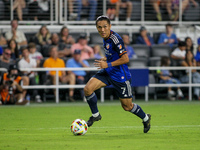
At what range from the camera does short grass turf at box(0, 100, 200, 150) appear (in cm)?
697

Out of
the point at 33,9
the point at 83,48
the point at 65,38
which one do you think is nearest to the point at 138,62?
the point at 83,48

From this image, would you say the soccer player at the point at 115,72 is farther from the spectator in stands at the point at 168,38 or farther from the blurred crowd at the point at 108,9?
the blurred crowd at the point at 108,9

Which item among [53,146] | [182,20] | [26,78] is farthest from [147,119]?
[182,20]

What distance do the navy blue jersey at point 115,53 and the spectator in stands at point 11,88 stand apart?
6.56 meters

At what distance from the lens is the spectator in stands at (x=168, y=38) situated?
18.7 meters

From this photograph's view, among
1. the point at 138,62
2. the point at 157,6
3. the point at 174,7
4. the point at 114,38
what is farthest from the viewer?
the point at 174,7

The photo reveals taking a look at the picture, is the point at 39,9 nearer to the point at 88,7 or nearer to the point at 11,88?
the point at 88,7

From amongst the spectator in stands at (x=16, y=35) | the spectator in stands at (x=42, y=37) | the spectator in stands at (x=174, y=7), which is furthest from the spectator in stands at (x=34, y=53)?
the spectator in stands at (x=174, y=7)

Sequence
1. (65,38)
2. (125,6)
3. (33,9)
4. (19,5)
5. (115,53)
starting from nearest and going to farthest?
(115,53) < (65,38) < (19,5) < (33,9) < (125,6)

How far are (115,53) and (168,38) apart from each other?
35.0ft

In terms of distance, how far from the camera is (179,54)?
17719mm

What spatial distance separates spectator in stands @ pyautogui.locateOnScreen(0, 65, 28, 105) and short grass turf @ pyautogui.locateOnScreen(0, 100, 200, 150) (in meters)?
0.62

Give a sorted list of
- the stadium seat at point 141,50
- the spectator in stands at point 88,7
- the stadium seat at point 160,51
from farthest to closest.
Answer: the spectator in stands at point 88,7, the stadium seat at point 160,51, the stadium seat at point 141,50

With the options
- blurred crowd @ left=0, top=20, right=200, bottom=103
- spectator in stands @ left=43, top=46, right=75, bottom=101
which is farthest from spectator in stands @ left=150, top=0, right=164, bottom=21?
spectator in stands @ left=43, top=46, right=75, bottom=101
